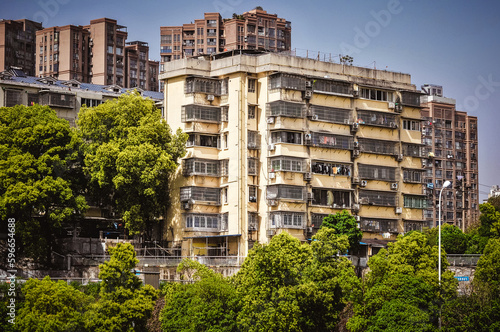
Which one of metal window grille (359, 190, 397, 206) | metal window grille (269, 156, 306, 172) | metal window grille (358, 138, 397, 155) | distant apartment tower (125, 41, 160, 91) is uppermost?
distant apartment tower (125, 41, 160, 91)

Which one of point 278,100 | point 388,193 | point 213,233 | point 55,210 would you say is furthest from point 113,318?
point 388,193

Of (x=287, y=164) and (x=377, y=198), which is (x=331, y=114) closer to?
(x=287, y=164)

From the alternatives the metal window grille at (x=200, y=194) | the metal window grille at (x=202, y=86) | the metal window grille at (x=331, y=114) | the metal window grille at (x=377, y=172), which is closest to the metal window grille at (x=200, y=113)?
the metal window grille at (x=202, y=86)

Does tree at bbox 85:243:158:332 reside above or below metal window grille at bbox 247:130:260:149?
below

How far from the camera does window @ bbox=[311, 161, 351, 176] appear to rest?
83.9 m

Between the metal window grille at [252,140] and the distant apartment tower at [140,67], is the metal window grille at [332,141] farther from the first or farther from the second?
the distant apartment tower at [140,67]

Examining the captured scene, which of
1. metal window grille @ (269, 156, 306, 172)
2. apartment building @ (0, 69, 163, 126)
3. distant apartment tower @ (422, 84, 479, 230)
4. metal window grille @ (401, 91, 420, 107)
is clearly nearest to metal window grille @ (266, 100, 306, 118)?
metal window grille @ (269, 156, 306, 172)

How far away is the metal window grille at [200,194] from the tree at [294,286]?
17893mm

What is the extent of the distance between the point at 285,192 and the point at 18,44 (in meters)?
91.0

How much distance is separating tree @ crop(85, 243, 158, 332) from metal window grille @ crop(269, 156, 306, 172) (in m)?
23.3

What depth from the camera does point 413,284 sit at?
59500mm

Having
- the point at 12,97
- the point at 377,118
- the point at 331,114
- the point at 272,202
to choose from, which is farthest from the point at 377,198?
the point at 12,97

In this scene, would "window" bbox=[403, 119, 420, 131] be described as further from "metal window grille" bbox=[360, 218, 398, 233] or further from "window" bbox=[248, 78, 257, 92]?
"window" bbox=[248, 78, 257, 92]

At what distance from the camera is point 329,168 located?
278 ft
